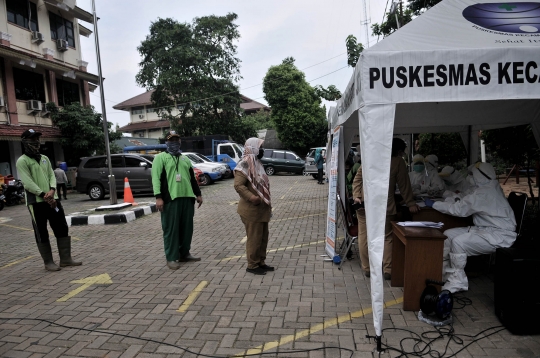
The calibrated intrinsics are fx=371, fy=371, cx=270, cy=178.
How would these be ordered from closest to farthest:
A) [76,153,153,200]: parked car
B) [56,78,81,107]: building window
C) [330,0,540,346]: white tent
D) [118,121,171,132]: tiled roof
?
[330,0,540,346]: white tent < [76,153,153,200]: parked car < [56,78,81,107]: building window < [118,121,171,132]: tiled roof

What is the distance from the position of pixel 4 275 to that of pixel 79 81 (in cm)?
1827

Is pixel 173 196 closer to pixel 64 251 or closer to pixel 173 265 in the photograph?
Answer: pixel 173 265

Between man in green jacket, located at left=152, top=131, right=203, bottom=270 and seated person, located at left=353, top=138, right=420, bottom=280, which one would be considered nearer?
seated person, located at left=353, top=138, right=420, bottom=280

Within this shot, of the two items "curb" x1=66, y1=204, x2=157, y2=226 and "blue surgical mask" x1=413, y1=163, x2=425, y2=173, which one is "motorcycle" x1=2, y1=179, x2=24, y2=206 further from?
"blue surgical mask" x1=413, y1=163, x2=425, y2=173

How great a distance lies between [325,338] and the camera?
3234mm

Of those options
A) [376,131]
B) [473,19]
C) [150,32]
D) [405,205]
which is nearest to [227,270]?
[405,205]

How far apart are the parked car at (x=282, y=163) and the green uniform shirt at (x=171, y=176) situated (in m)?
16.3

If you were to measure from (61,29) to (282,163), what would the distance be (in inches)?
542

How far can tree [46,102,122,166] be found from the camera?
1784 cm

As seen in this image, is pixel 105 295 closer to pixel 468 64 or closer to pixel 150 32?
pixel 468 64

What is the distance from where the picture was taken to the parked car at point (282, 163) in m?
21.7

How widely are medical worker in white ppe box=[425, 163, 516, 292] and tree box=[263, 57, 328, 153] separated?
958 inches

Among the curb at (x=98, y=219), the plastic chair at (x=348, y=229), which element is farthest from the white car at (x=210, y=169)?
the plastic chair at (x=348, y=229)

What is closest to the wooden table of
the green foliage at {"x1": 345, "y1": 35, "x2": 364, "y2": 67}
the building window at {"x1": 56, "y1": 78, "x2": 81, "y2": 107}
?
the green foliage at {"x1": 345, "y1": 35, "x2": 364, "y2": 67}
